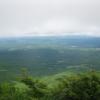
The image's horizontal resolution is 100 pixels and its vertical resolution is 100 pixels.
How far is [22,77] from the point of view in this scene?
1256 cm

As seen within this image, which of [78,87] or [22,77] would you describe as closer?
[78,87]

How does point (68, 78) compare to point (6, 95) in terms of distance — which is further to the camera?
point (68, 78)

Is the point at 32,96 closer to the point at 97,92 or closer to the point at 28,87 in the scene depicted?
the point at 28,87

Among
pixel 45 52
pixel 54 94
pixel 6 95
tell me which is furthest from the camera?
pixel 45 52

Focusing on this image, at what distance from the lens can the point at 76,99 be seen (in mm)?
11344

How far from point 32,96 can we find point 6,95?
127 cm

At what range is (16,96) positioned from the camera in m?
11.1

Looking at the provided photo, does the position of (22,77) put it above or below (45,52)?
above

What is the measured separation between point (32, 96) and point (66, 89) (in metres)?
1.48

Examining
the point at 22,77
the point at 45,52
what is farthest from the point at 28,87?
the point at 45,52

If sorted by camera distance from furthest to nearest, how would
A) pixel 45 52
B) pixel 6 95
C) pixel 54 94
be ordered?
pixel 45 52 < pixel 54 94 < pixel 6 95

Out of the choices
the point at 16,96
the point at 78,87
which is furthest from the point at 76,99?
the point at 16,96

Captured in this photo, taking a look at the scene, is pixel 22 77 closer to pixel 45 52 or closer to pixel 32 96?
pixel 32 96

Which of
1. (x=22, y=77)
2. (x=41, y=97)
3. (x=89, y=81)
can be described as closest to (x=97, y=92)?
(x=89, y=81)
